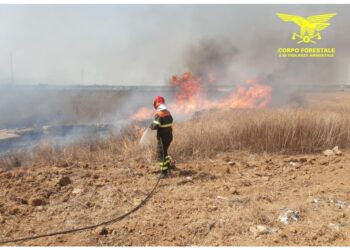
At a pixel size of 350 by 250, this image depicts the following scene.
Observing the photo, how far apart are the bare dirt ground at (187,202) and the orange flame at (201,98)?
12400 millimetres

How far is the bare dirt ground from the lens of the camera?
4609 mm

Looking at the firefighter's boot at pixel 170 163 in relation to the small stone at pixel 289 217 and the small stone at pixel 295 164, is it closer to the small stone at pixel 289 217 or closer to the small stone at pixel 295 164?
the small stone at pixel 289 217

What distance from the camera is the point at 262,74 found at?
77.4ft

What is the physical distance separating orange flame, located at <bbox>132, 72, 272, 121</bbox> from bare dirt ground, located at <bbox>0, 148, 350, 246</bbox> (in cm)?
1240

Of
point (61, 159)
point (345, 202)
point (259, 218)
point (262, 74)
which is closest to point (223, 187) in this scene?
point (259, 218)

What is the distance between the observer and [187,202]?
18.9 feet

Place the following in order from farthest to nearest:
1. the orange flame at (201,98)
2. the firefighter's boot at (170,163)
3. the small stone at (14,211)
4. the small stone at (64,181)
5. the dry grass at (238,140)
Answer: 1. the orange flame at (201,98)
2. the dry grass at (238,140)
3. the firefighter's boot at (170,163)
4. the small stone at (64,181)
5. the small stone at (14,211)

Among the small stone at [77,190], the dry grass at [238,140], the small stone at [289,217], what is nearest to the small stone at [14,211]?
the small stone at [77,190]

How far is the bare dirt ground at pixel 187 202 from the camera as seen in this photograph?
461cm

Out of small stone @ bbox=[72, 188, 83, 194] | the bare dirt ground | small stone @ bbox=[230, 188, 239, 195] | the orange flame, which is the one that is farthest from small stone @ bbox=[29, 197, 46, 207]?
the orange flame

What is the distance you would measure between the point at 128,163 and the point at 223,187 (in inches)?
99.9

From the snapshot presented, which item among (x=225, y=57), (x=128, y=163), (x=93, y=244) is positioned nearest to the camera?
(x=93, y=244)

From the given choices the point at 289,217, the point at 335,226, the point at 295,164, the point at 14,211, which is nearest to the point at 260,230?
the point at 289,217

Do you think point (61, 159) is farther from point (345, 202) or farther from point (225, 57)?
point (225, 57)
